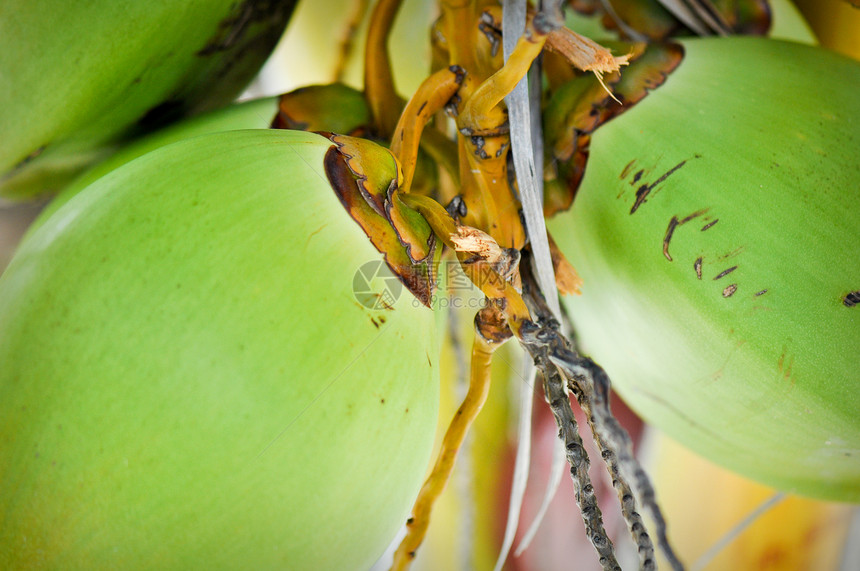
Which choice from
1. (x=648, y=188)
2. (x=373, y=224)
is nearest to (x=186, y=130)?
(x=373, y=224)

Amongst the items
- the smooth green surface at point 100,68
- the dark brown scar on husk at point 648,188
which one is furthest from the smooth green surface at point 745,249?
the smooth green surface at point 100,68

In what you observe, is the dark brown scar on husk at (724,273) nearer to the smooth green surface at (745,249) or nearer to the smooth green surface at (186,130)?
the smooth green surface at (745,249)

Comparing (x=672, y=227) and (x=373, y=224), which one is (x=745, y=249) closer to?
(x=672, y=227)

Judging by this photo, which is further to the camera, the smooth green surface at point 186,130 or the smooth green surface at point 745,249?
the smooth green surface at point 186,130

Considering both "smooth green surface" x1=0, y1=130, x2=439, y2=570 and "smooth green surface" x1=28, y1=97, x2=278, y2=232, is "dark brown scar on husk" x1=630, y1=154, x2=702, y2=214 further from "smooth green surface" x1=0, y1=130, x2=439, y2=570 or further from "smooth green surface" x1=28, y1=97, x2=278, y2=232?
"smooth green surface" x1=28, y1=97, x2=278, y2=232

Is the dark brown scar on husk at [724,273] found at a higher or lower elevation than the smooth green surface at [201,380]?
lower

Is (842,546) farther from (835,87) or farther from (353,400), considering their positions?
(353,400)

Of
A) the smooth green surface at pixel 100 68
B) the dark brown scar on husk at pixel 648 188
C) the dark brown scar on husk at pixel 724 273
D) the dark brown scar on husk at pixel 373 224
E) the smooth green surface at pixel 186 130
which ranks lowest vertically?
the dark brown scar on husk at pixel 724 273

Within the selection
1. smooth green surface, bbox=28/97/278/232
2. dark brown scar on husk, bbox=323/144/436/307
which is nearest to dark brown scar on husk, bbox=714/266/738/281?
dark brown scar on husk, bbox=323/144/436/307
